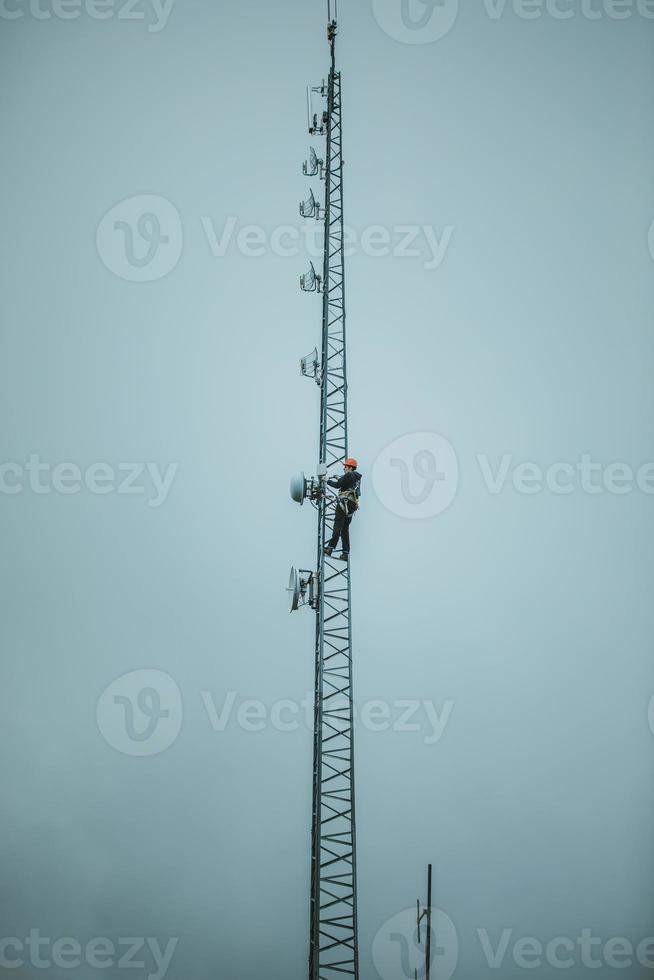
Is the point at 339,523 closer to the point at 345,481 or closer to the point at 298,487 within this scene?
the point at 345,481

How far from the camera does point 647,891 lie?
13820 mm

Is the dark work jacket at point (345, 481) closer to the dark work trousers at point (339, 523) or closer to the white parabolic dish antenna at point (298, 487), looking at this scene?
the dark work trousers at point (339, 523)

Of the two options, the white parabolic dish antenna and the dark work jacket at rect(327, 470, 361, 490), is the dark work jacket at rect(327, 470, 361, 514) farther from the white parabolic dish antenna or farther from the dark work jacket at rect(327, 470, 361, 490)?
the white parabolic dish antenna

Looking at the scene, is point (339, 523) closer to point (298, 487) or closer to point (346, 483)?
point (346, 483)

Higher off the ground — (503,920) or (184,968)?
(503,920)

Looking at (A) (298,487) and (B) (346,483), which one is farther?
(B) (346,483)

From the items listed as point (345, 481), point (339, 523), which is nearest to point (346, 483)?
point (345, 481)

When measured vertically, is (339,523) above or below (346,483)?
below

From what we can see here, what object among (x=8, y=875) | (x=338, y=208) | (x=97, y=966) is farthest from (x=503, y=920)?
(x=338, y=208)

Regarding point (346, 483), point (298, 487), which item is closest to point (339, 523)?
point (346, 483)

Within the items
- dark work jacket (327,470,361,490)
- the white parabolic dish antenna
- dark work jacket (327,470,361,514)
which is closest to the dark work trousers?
dark work jacket (327,470,361,514)

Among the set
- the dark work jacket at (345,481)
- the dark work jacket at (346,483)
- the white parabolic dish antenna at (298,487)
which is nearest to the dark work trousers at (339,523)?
the dark work jacket at (346,483)

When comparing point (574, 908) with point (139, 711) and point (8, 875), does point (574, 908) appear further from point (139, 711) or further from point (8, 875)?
point (8, 875)

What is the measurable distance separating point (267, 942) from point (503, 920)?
577 cm
